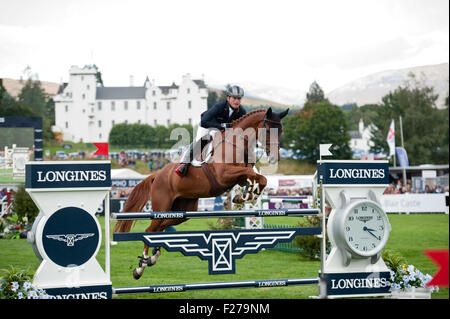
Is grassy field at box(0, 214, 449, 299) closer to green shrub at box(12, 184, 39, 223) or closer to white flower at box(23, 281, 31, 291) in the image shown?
white flower at box(23, 281, 31, 291)

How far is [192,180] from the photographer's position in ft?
17.3

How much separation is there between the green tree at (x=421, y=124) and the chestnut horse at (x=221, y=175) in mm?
38134

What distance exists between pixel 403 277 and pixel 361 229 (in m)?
0.64

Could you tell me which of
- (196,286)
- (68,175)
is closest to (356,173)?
(196,286)

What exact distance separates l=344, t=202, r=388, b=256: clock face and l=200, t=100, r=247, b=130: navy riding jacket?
1459 mm

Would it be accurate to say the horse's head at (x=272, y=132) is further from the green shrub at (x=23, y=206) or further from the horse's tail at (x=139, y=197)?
the green shrub at (x=23, y=206)

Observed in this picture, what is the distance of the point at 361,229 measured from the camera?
15.7 feet

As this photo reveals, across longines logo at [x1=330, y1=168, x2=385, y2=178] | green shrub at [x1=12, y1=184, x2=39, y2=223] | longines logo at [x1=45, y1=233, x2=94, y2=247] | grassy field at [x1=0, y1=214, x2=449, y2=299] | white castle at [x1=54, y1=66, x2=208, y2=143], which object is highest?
white castle at [x1=54, y1=66, x2=208, y2=143]

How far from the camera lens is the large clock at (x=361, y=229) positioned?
472cm

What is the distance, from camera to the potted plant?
4887mm

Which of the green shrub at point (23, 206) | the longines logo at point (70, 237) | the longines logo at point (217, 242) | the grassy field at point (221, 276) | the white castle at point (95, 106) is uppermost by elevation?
the white castle at point (95, 106)

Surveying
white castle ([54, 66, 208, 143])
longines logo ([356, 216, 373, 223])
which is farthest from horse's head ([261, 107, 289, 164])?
white castle ([54, 66, 208, 143])

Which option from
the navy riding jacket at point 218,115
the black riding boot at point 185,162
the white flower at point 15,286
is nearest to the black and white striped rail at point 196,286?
the white flower at point 15,286

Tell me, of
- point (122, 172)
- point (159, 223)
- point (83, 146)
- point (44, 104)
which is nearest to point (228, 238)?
point (159, 223)
